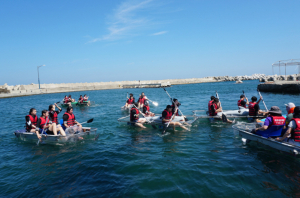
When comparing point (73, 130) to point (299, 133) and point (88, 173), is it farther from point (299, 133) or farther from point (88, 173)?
point (299, 133)

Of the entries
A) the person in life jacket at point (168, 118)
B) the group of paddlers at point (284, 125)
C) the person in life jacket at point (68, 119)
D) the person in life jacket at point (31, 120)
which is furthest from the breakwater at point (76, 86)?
the group of paddlers at point (284, 125)

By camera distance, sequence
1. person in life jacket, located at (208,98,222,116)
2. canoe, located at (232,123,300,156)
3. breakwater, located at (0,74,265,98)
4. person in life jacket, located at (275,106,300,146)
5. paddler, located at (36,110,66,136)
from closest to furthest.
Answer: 1. person in life jacket, located at (275,106,300,146)
2. canoe, located at (232,123,300,156)
3. paddler, located at (36,110,66,136)
4. person in life jacket, located at (208,98,222,116)
5. breakwater, located at (0,74,265,98)

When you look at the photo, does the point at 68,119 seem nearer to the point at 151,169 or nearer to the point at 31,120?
the point at 31,120

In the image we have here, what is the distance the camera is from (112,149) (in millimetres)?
10148

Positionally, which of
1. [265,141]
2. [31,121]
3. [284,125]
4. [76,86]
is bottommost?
[265,141]

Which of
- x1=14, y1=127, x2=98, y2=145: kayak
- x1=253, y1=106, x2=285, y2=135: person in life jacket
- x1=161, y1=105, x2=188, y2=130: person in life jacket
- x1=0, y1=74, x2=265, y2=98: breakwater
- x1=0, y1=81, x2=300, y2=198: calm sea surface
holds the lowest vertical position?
x1=0, y1=81, x2=300, y2=198: calm sea surface

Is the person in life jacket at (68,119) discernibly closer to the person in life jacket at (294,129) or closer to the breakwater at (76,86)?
the person in life jacket at (294,129)

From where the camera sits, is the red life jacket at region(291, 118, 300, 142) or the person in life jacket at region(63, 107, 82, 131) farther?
the person in life jacket at region(63, 107, 82, 131)

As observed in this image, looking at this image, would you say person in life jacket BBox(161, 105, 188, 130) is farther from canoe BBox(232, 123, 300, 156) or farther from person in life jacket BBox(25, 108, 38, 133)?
person in life jacket BBox(25, 108, 38, 133)

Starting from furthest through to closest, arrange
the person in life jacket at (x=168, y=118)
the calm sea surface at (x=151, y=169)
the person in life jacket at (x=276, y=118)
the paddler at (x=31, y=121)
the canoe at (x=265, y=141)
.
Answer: the person in life jacket at (x=168, y=118) → the paddler at (x=31, y=121) → the person in life jacket at (x=276, y=118) → the canoe at (x=265, y=141) → the calm sea surface at (x=151, y=169)

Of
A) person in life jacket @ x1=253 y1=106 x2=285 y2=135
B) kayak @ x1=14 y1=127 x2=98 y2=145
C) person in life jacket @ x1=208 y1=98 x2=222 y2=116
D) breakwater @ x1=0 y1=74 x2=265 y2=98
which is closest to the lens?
person in life jacket @ x1=253 y1=106 x2=285 y2=135

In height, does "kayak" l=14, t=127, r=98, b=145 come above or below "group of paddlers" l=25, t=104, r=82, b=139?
→ below

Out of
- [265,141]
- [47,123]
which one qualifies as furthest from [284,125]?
[47,123]

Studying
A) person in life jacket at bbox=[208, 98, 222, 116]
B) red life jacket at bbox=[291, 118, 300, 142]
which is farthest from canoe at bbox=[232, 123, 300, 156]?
person in life jacket at bbox=[208, 98, 222, 116]
